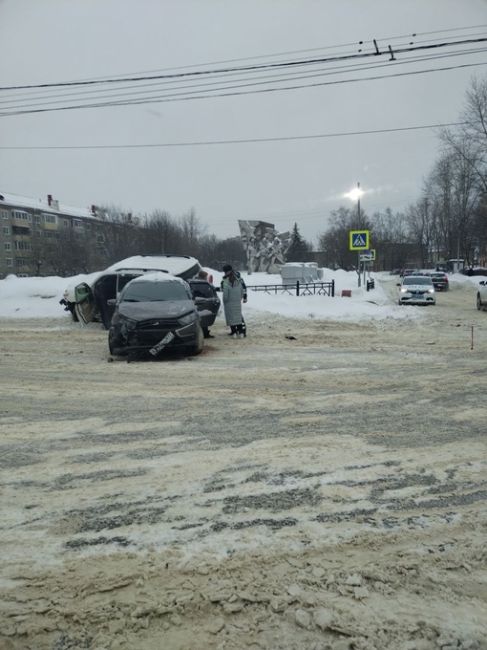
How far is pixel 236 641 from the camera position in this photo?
2066 millimetres

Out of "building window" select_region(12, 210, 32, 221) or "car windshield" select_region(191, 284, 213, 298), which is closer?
"car windshield" select_region(191, 284, 213, 298)

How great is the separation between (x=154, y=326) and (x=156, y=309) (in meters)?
0.53

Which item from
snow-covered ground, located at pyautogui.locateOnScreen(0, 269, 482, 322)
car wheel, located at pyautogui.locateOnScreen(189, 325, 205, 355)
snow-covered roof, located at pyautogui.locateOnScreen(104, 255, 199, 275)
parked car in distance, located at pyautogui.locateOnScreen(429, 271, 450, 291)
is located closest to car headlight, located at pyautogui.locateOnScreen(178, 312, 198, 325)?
car wheel, located at pyautogui.locateOnScreen(189, 325, 205, 355)

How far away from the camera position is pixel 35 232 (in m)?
68.1

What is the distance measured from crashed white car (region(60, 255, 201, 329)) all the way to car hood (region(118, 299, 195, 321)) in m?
4.43

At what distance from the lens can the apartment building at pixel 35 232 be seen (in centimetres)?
6341

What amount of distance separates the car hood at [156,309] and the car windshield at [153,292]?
0.89 feet

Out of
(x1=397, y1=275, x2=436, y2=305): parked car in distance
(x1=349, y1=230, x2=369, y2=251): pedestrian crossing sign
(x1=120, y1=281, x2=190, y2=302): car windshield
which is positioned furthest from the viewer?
(x1=397, y1=275, x2=436, y2=305): parked car in distance

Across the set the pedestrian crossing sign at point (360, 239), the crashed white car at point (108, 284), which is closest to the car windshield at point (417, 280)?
the pedestrian crossing sign at point (360, 239)

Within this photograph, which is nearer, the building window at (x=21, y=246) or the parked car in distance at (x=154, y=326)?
the parked car in distance at (x=154, y=326)

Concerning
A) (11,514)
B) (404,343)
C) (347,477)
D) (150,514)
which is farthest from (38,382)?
(404,343)

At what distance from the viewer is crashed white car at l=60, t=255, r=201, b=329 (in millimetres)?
13922

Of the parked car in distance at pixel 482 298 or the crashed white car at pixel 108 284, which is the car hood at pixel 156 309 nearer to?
the crashed white car at pixel 108 284

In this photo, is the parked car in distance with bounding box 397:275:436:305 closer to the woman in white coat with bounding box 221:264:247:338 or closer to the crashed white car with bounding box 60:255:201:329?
the crashed white car with bounding box 60:255:201:329
